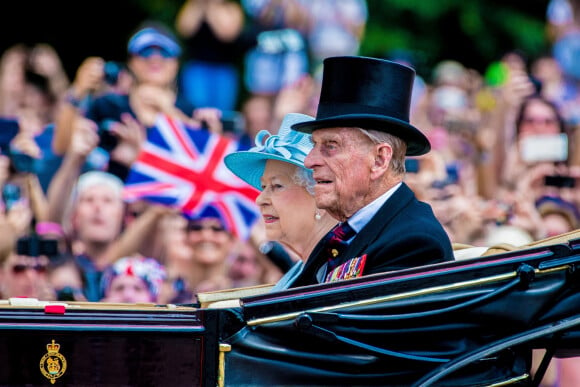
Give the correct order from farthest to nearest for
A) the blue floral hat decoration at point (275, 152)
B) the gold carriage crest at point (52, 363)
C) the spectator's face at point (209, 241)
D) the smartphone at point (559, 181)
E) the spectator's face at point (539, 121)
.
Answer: the spectator's face at point (539, 121), the smartphone at point (559, 181), the spectator's face at point (209, 241), the blue floral hat decoration at point (275, 152), the gold carriage crest at point (52, 363)

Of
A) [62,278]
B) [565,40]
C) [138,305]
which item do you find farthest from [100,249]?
[565,40]

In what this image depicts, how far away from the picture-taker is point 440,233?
155 inches

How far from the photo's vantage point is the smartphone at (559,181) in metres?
9.02

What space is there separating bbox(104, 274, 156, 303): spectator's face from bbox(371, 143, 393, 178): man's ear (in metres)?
3.50

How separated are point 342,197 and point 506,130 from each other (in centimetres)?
658

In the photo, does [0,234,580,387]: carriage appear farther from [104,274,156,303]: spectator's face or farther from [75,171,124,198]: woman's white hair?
[75,171,124,198]: woman's white hair

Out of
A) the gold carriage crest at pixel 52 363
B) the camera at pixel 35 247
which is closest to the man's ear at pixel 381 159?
the gold carriage crest at pixel 52 363

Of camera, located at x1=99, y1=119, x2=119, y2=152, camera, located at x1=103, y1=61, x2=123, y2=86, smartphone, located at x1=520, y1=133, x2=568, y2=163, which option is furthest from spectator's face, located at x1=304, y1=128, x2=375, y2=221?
smartphone, located at x1=520, y1=133, x2=568, y2=163

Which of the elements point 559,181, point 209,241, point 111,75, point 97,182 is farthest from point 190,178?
point 559,181

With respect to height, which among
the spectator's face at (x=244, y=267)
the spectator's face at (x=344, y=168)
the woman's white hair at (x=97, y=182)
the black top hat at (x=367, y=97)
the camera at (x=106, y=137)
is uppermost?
the camera at (x=106, y=137)

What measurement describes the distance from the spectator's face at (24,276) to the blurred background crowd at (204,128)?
1 cm

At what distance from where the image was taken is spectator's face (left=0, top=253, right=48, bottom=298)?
776cm

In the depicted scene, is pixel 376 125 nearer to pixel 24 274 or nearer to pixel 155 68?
pixel 24 274

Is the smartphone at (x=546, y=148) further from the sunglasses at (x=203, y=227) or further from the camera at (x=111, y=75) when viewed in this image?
the camera at (x=111, y=75)
